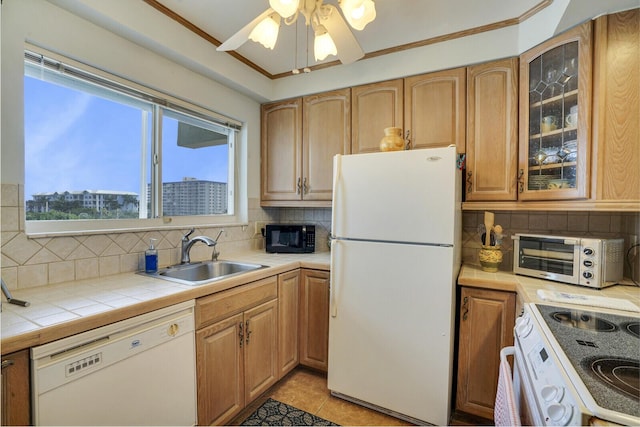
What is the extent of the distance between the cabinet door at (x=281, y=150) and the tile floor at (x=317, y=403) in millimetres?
1413

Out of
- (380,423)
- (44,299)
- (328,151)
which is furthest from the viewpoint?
(328,151)

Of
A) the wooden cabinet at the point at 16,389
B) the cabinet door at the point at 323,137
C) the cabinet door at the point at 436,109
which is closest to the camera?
the wooden cabinet at the point at 16,389

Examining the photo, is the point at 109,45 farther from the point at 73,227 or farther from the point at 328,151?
the point at 328,151

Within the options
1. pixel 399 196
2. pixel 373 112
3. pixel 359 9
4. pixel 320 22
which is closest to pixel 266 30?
pixel 320 22

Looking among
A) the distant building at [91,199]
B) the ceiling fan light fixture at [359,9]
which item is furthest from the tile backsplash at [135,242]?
the ceiling fan light fixture at [359,9]

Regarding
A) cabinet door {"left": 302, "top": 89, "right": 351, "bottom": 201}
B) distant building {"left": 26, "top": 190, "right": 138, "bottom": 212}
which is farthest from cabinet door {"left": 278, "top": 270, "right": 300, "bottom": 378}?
distant building {"left": 26, "top": 190, "right": 138, "bottom": 212}

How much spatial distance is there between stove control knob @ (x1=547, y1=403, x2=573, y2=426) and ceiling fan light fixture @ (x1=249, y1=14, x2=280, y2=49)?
1504 mm

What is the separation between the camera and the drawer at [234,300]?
1.45m

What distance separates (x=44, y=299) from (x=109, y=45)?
4.40 ft

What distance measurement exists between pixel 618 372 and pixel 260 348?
5.30 ft

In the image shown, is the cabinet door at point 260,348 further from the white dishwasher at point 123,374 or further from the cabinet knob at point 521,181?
the cabinet knob at point 521,181

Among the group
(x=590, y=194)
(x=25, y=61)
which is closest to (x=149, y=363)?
(x=25, y=61)

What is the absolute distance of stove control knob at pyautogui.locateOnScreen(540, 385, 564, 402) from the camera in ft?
2.26

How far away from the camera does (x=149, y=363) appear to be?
3.94 feet
